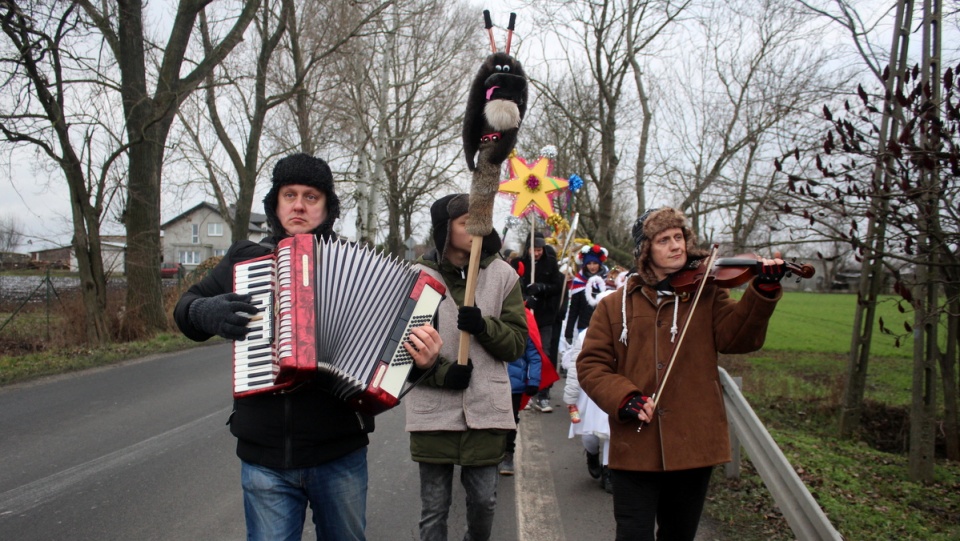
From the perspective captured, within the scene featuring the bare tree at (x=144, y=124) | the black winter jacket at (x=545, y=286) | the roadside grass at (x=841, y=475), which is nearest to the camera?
the roadside grass at (x=841, y=475)

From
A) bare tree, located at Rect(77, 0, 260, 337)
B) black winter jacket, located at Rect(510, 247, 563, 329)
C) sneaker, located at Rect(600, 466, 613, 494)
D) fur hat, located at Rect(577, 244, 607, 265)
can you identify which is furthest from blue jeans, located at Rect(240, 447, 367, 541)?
bare tree, located at Rect(77, 0, 260, 337)

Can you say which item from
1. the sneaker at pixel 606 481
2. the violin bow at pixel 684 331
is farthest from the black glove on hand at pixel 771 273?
the sneaker at pixel 606 481

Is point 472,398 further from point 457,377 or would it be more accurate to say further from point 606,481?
point 606,481

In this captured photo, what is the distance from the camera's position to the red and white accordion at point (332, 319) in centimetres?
231

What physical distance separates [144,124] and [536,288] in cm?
940

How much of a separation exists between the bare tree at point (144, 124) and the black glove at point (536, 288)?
29.7 ft

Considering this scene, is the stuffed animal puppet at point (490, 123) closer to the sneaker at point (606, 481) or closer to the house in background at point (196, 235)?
the sneaker at point (606, 481)

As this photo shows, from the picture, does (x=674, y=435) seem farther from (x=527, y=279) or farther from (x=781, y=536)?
(x=527, y=279)

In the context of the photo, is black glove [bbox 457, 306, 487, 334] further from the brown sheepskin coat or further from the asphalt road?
the asphalt road

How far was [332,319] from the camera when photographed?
2.47 m

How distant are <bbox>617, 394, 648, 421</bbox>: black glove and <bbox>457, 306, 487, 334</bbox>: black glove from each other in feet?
2.41

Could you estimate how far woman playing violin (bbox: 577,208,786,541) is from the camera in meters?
2.87

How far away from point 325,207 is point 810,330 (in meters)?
23.1

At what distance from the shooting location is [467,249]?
11.2 ft
